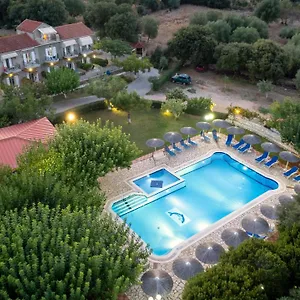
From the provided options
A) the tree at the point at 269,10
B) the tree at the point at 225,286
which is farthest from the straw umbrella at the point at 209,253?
the tree at the point at 269,10

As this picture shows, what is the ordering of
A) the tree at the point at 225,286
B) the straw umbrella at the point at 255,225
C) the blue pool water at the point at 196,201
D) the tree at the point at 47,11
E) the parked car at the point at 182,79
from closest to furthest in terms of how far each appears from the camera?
the tree at the point at 225,286 → the straw umbrella at the point at 255,225 → the blue pool water at the point at 196,201 → the parked car at the point at 182,79 → the tree at the point at 47,11

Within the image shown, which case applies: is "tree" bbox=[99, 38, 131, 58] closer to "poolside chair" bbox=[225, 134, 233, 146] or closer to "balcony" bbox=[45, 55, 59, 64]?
"balcony" bbox=[45, 55, 59, 64]

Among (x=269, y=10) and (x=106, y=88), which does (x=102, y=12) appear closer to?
(x=106, y=88)

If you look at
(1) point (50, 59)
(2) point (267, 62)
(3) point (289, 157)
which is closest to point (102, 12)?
(1) point (50, 59)

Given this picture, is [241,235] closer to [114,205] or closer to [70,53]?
[114,205]

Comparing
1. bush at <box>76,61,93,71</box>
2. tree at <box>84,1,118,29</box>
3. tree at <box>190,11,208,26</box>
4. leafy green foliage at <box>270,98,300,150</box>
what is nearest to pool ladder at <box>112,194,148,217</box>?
leafy green foliage at <box>270,98,300,150</box>

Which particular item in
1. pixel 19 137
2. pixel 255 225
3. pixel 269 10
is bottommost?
pixel 255 225

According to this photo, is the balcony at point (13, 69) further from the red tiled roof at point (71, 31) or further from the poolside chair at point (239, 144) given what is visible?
the poolside chair at point (239, 144)
